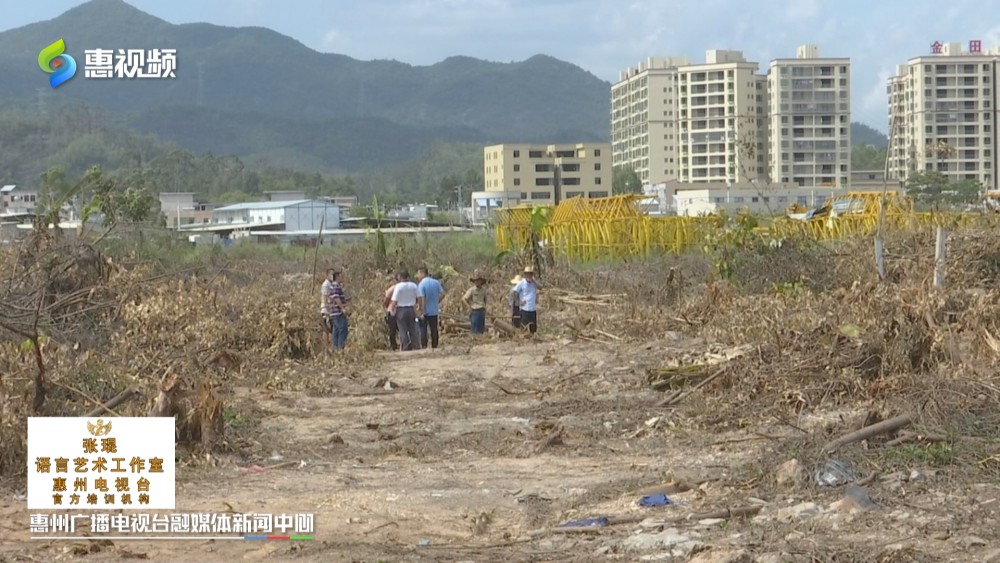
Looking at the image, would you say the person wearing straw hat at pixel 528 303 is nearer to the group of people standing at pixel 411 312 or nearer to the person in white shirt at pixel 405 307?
the group of people standing at pixel 411 312

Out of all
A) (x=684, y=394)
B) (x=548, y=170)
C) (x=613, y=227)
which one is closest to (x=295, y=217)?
(x=548, y=170)

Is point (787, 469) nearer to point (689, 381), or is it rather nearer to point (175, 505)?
point (175, 505)

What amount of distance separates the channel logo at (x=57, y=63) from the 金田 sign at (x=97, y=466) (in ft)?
37.1

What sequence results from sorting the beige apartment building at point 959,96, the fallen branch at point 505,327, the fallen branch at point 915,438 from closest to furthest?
the fallen branch at point 915,438
the fallen branch at point 505,327
the beige apartment building at point 959,96

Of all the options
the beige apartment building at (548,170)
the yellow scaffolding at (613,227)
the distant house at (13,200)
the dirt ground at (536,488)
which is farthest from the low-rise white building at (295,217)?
the dirt ground at (536,488)

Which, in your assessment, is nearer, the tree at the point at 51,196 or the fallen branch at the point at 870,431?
the fallen branch at the point at 870,431

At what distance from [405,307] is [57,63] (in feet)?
20.1

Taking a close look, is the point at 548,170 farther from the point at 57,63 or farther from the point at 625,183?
the point at 57,63

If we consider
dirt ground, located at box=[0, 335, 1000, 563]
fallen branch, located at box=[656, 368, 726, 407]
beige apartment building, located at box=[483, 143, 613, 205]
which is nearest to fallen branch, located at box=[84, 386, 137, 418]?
dirt ground, located at box=[0, 335, 1000, 563]

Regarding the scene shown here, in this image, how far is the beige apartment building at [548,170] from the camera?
106250mm

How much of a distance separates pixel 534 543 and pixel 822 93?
131m

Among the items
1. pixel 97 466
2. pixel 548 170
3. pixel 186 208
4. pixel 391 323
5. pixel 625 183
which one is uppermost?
pixel 548 170

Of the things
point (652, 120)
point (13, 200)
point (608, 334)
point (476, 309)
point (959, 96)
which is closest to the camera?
point (608, 334)

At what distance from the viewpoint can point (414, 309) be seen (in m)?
20.1
